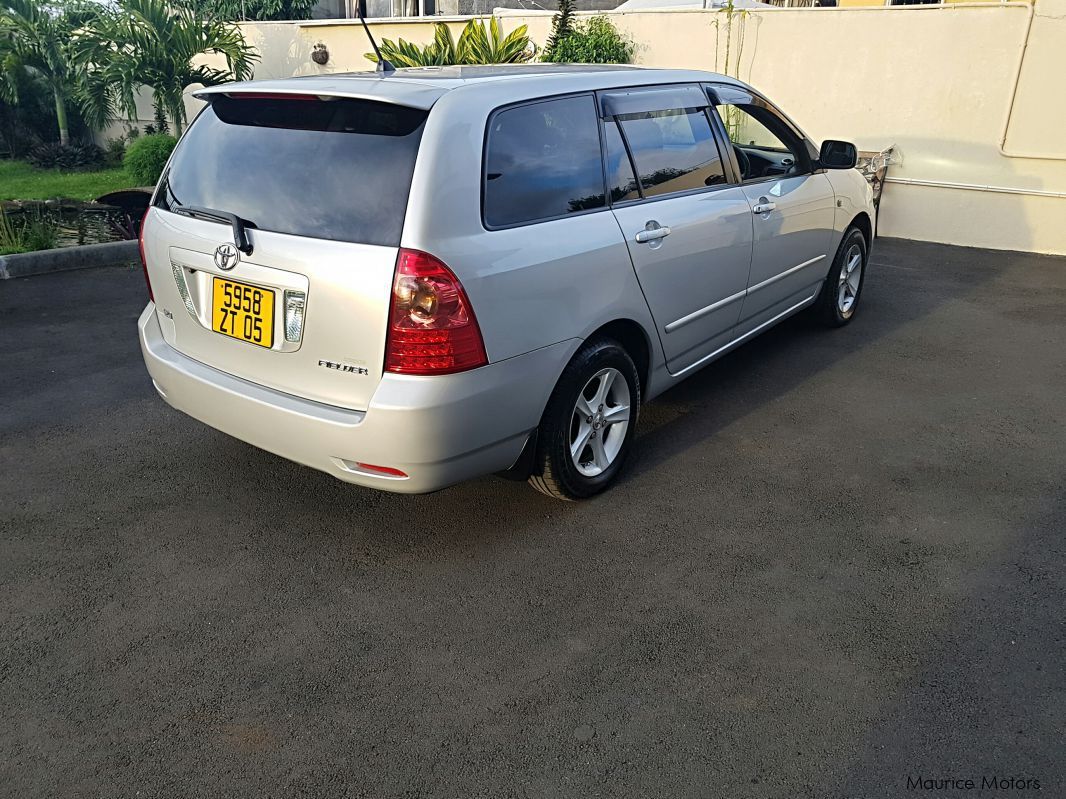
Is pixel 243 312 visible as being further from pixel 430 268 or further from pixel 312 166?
pixel 430 268

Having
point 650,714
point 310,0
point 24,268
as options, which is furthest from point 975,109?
point 310,0

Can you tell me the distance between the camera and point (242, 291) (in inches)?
124

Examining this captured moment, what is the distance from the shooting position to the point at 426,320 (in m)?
2.87

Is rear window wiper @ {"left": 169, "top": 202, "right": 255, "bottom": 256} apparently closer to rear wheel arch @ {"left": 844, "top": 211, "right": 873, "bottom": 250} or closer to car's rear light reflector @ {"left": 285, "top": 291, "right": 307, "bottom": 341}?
car's rear light reflector @ {"left": 285, "top": 291, "right": 307, "bottom": 341}

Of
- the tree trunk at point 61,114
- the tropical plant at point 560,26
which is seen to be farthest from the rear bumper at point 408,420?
the tree trunk at point 61,114

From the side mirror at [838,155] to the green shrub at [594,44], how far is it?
6.01m

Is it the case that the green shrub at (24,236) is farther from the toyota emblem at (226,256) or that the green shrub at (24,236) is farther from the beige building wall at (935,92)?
the beige building wall at (935,92)

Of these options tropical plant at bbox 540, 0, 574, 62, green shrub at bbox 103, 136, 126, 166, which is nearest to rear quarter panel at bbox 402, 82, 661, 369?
tropical plant at bbox 540, 0, 574, 62

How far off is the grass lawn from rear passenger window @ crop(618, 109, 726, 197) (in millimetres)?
10500

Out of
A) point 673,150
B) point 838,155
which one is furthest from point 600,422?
point 838,155

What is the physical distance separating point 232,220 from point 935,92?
27.7 feet

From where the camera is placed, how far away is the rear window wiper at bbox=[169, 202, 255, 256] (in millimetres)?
3090

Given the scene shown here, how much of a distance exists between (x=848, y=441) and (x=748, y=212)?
1297mm

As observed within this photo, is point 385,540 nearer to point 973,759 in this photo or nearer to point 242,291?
point 242,291
